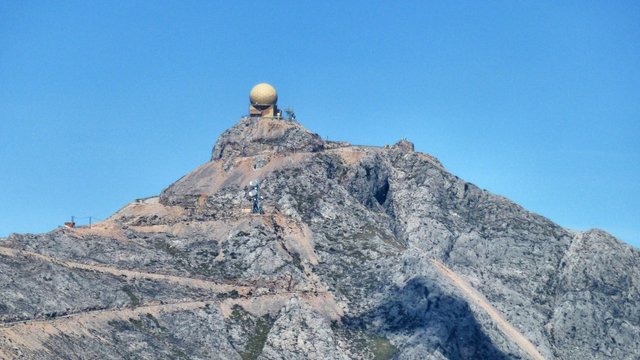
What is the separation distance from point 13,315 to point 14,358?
11.9m

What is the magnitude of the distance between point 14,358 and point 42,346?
672cm

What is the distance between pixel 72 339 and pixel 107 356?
14.5ft

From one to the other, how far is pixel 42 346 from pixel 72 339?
5.76 metres

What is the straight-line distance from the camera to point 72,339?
655 feet

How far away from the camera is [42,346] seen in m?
194

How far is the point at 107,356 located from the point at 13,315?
1164 centimetres

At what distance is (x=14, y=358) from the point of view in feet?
617

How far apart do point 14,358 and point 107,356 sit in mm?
14570

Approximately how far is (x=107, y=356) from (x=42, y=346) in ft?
28.4

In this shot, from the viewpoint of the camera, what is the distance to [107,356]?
7864 inches
